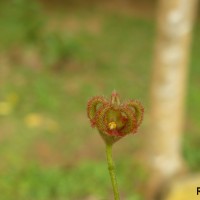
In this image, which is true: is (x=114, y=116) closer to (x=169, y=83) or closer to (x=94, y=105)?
(x=94, y=105)

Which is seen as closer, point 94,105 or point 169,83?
point 94,105

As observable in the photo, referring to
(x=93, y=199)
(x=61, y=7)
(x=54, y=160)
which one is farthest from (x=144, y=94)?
(x=61, y=7)

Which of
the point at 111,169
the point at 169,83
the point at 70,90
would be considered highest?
the point at 70,90

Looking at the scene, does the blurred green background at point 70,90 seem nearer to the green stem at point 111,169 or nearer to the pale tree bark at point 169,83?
the pale tree bark at point 169,83

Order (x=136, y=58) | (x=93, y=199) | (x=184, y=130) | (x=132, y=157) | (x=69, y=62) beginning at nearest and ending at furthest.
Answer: (x=93, y=199) → (x=132, y=157) → (x=184, y=130) → (x=69, y=62) → (x=136, y=58)

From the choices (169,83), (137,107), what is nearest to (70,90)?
(169,83)

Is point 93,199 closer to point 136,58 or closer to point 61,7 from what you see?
point 136,58

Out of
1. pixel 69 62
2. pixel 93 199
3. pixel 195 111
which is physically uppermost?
pixel 69 62

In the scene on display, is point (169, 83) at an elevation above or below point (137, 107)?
above
